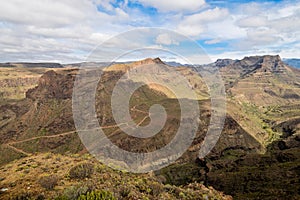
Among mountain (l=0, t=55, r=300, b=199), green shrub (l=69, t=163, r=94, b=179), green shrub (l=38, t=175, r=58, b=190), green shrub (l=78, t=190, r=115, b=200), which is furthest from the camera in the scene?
mountain (l=0, t=55, r=300, b=199)

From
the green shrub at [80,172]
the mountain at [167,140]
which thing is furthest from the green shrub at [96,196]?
the mountain at [167,140]

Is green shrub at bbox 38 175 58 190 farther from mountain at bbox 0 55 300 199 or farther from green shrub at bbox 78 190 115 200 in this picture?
mountain at bbox 0 55 300 199

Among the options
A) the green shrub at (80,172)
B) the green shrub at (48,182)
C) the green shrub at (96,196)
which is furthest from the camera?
the green shrub at (80,172)

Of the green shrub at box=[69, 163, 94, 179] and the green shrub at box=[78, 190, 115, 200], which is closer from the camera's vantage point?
the green shrub at box=[78, 190, 115, 200]

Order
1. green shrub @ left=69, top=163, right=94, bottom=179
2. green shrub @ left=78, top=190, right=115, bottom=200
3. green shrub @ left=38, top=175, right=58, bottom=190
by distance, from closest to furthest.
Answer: green shrub @ left=78, top=190, right=115, bottom=200 < green shrub @ left=38, top=175, right=58, bottom=190 < green shrub @ left=69, top=163, right=94, bottom=179

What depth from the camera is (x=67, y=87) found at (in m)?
152

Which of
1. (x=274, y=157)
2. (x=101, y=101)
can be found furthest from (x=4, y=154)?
(x=274, y=157)

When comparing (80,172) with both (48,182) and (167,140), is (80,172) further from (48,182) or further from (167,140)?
(167,140)

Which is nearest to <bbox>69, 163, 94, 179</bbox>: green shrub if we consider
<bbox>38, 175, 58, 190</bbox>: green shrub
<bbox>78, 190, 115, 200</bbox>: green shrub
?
<bbox>38, 175, 58, 190</bbox>: green shrub

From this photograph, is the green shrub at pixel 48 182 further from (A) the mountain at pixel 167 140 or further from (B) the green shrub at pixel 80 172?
(A) the mountain at pixel 167 140

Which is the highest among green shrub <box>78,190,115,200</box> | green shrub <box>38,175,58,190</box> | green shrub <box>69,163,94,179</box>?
green shrub <box>78,190,115,200</box>

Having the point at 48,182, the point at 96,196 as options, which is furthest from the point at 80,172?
the point at 96,196

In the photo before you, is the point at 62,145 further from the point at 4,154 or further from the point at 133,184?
the point at 133,184

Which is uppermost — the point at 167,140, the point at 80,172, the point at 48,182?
the point at 48,182
